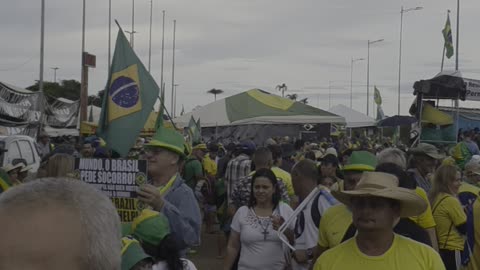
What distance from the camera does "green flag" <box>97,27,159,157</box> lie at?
5.62 meters

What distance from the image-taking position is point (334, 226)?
5.00m

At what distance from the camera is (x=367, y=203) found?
4133mm

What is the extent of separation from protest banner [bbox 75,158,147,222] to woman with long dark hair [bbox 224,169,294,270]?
1.91 metres

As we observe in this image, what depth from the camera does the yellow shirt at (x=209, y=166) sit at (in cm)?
1522

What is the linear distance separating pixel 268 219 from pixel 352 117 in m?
42.0

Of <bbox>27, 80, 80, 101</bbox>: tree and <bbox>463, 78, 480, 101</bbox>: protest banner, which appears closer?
<bbox>463, 78, 480, 101</bbox>: protest banner

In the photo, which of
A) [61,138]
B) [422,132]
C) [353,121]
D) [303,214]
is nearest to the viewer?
[303,214]

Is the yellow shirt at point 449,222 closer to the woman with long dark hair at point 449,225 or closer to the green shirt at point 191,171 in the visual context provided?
the woman with long dark hair at point 449,225

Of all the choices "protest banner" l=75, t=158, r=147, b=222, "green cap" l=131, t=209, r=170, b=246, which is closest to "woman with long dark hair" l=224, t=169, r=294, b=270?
"protest banner" l=75, t=158, r=147, b=222

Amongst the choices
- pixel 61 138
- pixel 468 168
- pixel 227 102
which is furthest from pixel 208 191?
pixel 61 138

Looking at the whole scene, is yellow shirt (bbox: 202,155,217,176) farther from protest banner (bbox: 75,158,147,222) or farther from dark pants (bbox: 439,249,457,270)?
protest banner (bbox: 75,158,147,222)

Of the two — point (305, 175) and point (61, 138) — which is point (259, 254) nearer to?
point (305, 175)

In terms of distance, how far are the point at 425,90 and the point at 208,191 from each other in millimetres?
4496

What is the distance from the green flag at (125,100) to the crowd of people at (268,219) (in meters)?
0.24
